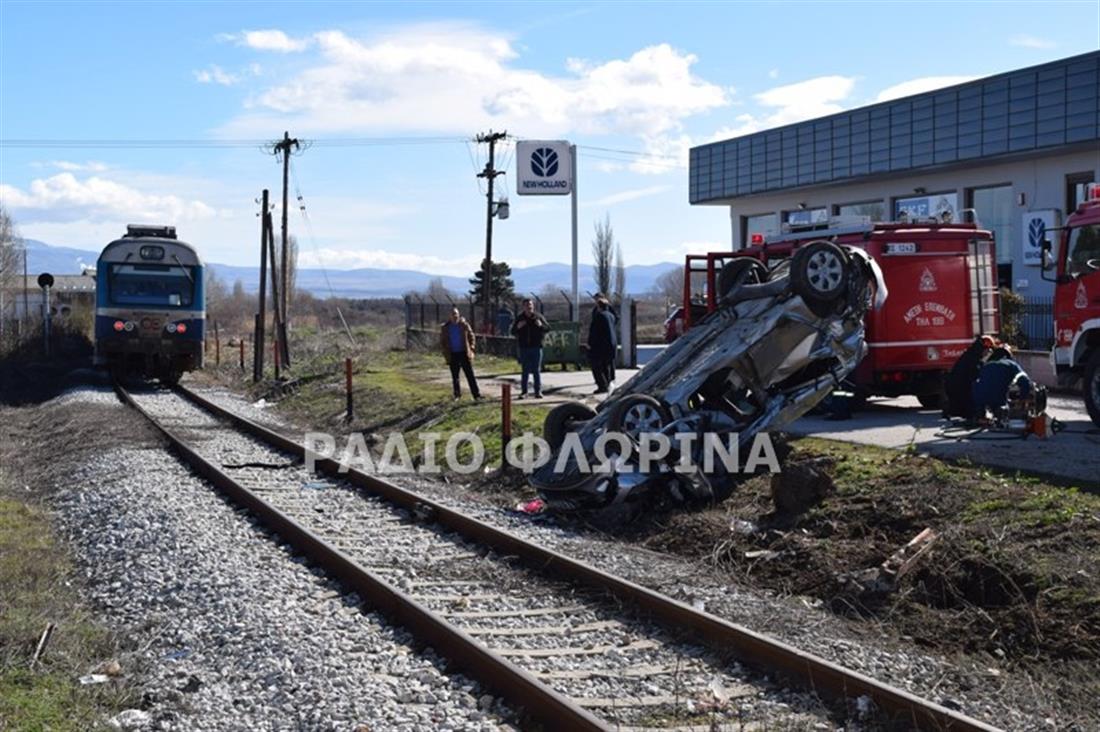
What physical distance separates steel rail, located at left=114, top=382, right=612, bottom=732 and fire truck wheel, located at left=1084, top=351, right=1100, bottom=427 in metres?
9.43

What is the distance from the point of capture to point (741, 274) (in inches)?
566

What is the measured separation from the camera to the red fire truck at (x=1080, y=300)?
15.0 m

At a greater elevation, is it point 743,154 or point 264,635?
point 743,154

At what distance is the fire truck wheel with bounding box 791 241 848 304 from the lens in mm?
12586

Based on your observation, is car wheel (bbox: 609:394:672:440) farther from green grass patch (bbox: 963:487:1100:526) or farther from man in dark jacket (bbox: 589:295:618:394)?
man in dark jacket (bbox: 589:295:618:394)

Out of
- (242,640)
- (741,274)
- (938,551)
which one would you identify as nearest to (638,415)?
(741,274)

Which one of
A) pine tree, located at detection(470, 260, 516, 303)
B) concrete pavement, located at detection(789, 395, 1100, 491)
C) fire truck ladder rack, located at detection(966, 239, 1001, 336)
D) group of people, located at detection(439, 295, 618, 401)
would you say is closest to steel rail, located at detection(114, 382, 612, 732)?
concrete pavement, located at detection(789, 395, 1100, 491)

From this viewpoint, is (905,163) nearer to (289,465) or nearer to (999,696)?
(289,465)

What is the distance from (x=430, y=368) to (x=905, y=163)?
54.6 feet

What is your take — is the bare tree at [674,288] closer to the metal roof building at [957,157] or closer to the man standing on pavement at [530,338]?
the metal roof building at [957,157]

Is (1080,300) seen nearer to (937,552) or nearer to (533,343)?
(937,552)

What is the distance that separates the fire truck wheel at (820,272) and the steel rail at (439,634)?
5.39m

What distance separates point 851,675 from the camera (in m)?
6.26

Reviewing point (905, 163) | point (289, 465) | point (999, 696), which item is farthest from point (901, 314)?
point (905, 163)
